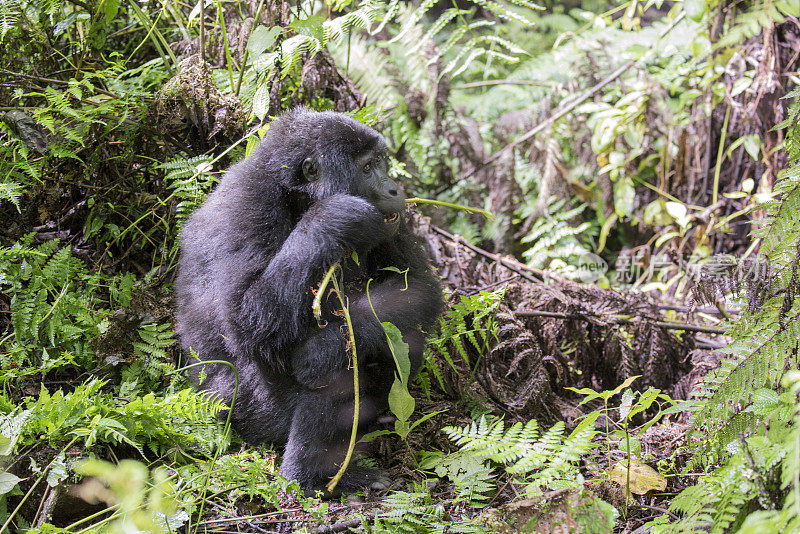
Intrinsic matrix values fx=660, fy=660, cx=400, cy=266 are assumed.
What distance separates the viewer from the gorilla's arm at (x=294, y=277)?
2461mm

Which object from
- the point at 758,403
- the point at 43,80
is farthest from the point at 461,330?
the point at 43,80

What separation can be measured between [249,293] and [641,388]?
220cm

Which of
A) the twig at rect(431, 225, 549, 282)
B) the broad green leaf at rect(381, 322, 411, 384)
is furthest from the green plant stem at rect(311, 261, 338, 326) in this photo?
the twig at rect(431, 225, 549, 282)

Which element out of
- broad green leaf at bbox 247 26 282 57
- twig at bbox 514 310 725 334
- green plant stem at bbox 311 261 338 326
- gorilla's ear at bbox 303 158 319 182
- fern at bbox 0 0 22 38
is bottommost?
twig at bbox 514 310 725 334

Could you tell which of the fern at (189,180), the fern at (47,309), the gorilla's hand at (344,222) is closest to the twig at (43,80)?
the fern at (189,180)

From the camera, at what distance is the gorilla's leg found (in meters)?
2.59

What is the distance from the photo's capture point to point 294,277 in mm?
2453

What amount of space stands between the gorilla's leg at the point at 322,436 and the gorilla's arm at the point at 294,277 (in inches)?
9.5

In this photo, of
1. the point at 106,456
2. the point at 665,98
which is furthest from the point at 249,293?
the point at 665,98

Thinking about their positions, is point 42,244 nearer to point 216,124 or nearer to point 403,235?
point 216,124

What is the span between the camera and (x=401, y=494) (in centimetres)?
232

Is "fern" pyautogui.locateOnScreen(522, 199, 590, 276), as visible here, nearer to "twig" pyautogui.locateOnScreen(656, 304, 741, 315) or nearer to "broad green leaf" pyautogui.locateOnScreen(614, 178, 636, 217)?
"broad green leaf" pyautogui.locateOnScreen(614, 178, 636, 217)

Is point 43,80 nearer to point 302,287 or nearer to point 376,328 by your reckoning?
point 302,287

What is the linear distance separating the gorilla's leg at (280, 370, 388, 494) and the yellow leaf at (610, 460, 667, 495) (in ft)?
2.96
